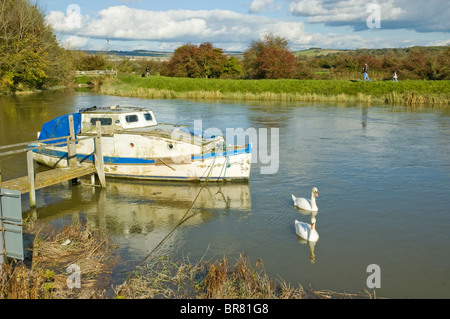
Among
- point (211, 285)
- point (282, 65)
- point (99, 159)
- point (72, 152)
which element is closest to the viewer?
point (211, 285)

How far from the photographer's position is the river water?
365 inches

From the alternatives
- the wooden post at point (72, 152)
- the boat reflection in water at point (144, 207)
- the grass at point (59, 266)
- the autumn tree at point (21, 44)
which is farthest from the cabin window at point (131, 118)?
the autumn tree at point (21, 44)

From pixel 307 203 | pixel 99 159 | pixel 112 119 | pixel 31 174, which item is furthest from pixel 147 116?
pixel 307 203

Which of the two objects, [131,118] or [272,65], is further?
[272,65]

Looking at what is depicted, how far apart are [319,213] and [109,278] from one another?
253 inches

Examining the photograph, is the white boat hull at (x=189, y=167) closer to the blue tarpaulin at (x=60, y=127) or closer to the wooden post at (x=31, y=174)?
the blue tarpaulin at (x=60, y=127)

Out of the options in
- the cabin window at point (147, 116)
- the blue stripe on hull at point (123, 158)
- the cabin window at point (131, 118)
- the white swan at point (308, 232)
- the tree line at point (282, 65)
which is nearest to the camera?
the white swan at point (308, 232)

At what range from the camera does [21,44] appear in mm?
39031

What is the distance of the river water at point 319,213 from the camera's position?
928 centimetres

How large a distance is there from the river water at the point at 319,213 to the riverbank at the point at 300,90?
16269mm

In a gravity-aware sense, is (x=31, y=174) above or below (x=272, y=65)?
below

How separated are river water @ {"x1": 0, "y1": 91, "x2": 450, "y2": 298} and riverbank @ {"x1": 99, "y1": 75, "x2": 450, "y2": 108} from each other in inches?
641

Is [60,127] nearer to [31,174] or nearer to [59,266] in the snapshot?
[31,174]

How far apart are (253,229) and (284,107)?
89.6ft
